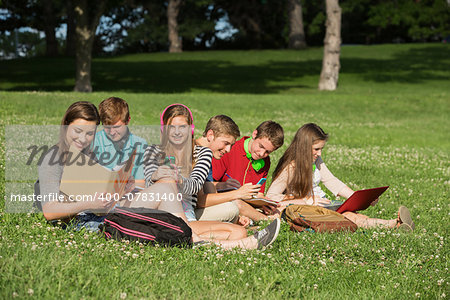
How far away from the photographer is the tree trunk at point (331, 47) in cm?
2769

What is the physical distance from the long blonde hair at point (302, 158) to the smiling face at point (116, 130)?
234 centimetres

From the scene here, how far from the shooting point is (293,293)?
4469mm

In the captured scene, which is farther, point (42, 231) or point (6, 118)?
point (6, 118)

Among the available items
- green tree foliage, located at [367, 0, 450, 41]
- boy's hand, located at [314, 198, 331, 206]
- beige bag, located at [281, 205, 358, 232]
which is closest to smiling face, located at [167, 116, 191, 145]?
beige bag, located at [281, 205, 358, 232]

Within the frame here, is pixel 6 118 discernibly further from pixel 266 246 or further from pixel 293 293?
pixel 293 293

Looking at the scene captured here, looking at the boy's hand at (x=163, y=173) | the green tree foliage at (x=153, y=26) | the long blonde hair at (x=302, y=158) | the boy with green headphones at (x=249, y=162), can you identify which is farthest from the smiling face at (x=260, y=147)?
the green tree foliage at (x=153, y=26)

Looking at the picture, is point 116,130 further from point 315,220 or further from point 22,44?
point 22,44

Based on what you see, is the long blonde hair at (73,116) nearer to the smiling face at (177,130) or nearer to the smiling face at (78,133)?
the smiling face at (78,133)

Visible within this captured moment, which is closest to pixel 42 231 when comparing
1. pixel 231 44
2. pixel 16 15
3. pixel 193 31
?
pixel 16 15

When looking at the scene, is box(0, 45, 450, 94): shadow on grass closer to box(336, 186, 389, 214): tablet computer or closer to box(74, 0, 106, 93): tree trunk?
box(74, 0, 106, 93): tree trunk

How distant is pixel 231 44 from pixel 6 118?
5058 centimetres

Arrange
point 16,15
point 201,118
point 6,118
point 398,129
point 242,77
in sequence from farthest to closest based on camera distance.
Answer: point 16,15
point 242,77
point 398,129
point 201,118
point 6,118

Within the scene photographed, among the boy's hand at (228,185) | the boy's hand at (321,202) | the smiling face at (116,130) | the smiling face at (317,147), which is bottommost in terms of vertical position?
the boy's hand at (321,202)

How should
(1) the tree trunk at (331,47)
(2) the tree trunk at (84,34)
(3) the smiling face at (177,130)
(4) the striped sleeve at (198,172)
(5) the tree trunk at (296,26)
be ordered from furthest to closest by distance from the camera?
(5) the tree trunk at (296,26) → (1) the tree trunk at (331,47) → (2) the tree trunk at (84,34) → (3) the smiling face at (177,130) → (4) the striped sleeve at (198,172)
